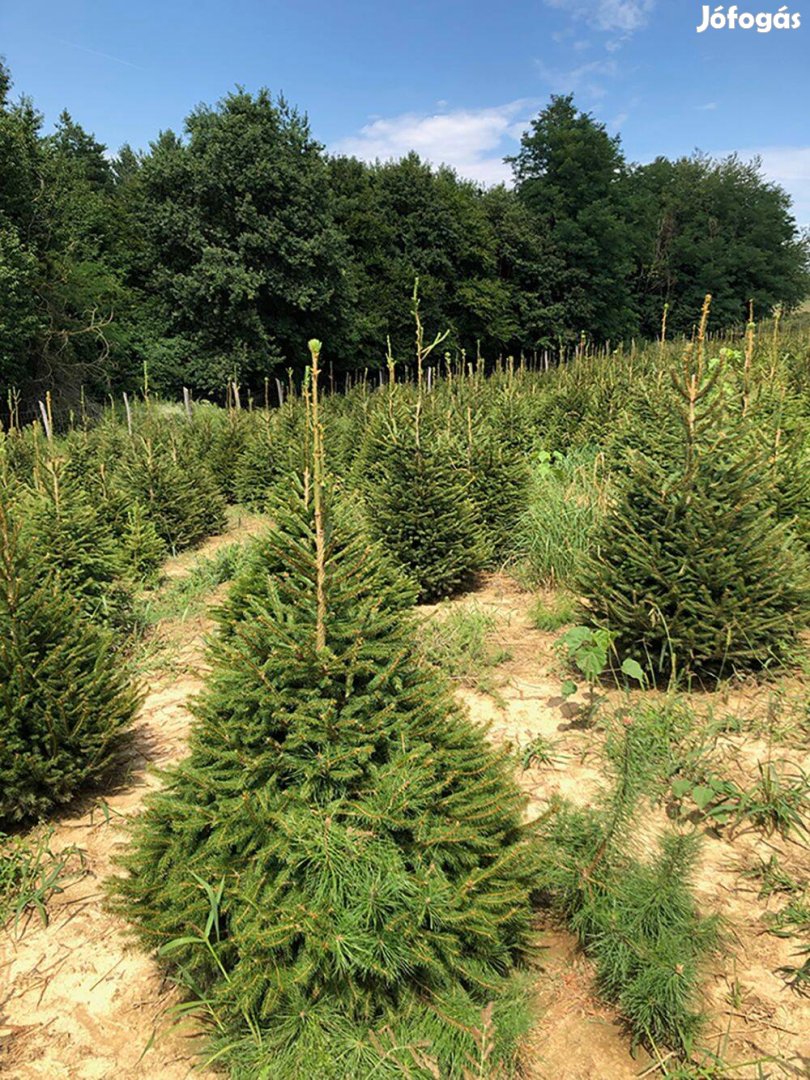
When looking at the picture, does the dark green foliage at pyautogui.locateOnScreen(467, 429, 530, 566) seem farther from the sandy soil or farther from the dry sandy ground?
the sandy soil

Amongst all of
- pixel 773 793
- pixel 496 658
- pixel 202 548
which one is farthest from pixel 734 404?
pixel 202 548

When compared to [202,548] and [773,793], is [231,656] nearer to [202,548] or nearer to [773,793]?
[773,793]

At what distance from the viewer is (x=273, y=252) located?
24.4 metres

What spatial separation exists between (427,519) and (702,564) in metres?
2.70

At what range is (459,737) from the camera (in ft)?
7.38

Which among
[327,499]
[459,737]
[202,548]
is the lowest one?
[202,548]

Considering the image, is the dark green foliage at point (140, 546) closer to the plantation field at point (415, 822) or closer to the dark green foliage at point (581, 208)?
the plantation field at point (415, 822)

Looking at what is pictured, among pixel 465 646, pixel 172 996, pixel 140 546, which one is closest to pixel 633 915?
pixel 172 996

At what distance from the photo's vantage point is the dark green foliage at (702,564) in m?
3.96

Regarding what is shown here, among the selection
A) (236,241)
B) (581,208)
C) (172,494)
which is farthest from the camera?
(581,208)

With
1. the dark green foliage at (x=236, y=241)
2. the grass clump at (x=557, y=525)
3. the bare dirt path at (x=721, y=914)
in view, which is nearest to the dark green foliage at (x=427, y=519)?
the grass clump at (x=557, y=525)

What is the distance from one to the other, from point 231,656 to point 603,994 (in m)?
1.66

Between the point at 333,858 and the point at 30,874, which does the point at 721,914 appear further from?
the point at 30,874

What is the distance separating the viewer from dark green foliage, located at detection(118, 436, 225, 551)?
8.45 meters
